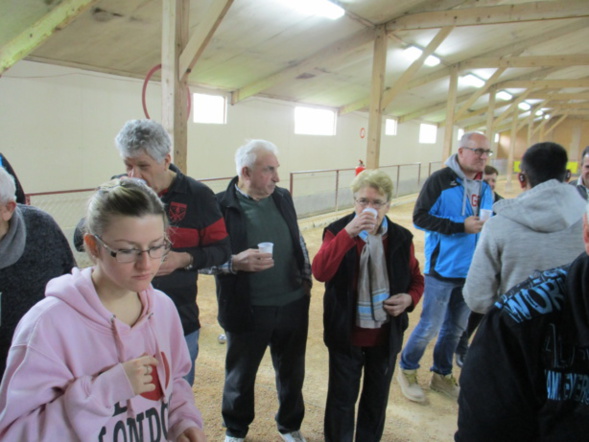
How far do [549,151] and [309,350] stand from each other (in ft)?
7.49

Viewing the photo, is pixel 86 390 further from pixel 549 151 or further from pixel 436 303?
pixel 436 303

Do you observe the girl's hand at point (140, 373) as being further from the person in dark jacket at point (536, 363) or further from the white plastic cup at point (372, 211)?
the white plastic cup at point (372, 211)

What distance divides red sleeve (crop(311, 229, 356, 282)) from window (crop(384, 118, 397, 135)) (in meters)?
12.6

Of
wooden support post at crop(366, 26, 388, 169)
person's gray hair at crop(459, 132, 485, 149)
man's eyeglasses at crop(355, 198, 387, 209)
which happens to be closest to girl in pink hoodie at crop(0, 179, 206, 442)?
man's eyeglasses at crop(355, 198, 387, 209)

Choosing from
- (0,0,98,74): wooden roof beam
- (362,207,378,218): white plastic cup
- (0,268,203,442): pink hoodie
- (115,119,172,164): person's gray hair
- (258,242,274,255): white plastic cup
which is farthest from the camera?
(0,0,98,74): wooden roof beam

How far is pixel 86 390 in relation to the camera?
94 cm

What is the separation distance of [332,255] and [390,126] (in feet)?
43.1

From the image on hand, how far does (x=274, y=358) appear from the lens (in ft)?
7.20

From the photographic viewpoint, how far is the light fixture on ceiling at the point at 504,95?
14573 millimetres

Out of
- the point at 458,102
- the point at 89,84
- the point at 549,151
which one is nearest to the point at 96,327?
the point at 549,151

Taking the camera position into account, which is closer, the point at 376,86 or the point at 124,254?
the point at 124,254

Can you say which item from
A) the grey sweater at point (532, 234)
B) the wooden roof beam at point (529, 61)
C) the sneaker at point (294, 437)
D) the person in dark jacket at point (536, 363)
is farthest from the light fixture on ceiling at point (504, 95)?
the person in dark jacket at point (536, 363)

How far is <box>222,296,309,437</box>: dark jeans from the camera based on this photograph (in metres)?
2.04

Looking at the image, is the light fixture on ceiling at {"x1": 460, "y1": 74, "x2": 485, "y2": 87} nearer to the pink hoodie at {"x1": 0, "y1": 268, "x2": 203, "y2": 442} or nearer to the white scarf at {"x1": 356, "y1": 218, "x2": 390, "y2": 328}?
the white scarf at {"x1": 356, "y1": 218, "x2": 390, "y2": 328}
